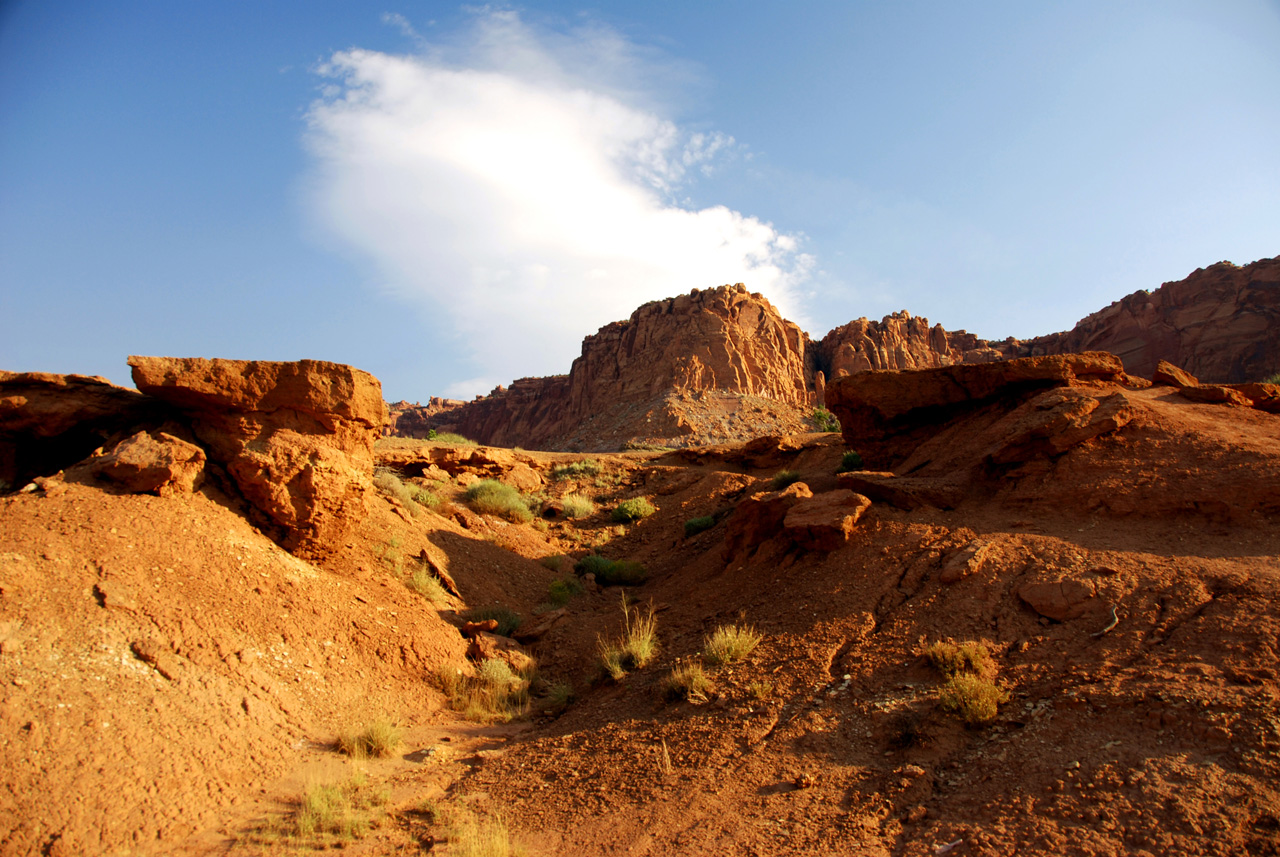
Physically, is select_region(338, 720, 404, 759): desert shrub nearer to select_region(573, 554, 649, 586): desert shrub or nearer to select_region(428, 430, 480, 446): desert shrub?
select_region(573, 554, 649, 586): desert shrub

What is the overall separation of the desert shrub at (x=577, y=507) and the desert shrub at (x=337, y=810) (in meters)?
11.5

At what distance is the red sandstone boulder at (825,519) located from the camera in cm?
808

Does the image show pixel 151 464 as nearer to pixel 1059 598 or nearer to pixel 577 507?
pixel 1059 598

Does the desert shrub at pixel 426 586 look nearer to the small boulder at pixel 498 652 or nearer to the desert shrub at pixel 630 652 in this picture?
the small boulder at pixel 498 652

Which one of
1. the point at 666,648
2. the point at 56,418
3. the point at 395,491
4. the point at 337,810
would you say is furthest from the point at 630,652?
the point at 56,418

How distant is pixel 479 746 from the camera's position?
643 cm

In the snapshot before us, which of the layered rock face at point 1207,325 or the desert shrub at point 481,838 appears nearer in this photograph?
the desert shrub at point 481,838

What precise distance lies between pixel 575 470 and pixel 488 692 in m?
14.1

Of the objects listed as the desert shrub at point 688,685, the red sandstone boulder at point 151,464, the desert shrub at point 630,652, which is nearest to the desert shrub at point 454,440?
the red sandstone boulder at point 151,464

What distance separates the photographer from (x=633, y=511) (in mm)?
16531

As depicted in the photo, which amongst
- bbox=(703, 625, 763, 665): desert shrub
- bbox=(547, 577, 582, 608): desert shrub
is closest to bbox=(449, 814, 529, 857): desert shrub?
bbox=(703, 625, 763, 665): desert shrub

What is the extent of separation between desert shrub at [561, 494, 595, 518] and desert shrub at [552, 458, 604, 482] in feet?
10.7

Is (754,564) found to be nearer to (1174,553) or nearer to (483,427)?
(1174,553)

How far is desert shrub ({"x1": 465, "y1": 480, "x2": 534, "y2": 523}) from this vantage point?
14.9 metres
